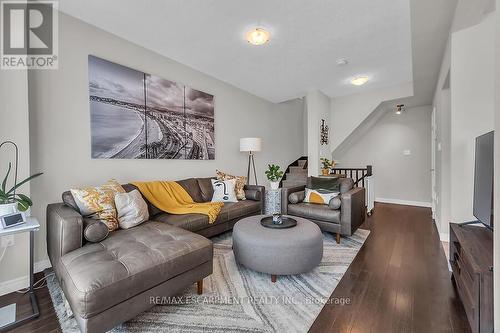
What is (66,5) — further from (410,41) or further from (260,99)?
(410,41)

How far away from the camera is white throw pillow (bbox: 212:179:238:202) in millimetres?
3125

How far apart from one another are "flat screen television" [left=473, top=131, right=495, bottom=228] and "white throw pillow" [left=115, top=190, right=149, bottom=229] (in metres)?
2.67

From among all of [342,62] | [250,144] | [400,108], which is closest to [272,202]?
[250,144]

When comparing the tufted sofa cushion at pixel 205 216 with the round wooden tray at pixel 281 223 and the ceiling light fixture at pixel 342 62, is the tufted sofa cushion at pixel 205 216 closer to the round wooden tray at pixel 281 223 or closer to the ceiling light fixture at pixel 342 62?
the round wooden tray at pixel 281 223

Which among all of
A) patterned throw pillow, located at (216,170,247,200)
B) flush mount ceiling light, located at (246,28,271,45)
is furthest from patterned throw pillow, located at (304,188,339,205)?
flush mount ceiling light, located at (246,28,271,45)

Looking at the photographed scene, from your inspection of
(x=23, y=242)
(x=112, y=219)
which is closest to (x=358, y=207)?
(x=112, y=219)

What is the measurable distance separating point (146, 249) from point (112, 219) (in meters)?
0.64

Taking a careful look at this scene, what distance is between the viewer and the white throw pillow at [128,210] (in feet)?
6.46

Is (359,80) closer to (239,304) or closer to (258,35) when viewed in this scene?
(258,35)

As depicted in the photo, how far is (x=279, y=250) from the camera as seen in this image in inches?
70.3

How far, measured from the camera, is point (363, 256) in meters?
2.37

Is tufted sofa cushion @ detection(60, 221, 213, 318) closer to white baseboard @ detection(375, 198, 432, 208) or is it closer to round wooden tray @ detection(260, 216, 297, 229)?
round wooden tray @ detection(260, 216, 297, 229)

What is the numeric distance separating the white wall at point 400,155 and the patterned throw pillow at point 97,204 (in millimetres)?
5805

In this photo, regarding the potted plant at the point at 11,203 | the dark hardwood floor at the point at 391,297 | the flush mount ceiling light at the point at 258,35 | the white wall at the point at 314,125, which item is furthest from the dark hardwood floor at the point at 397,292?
the flush mount ceiling light at the point at 258,35
